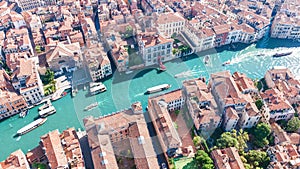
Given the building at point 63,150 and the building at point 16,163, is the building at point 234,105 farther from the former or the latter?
the building at point 16,163

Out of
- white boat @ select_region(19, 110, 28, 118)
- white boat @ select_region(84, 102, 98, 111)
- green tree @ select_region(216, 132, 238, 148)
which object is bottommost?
green tree @ select_region(216, 132, 238, 148)

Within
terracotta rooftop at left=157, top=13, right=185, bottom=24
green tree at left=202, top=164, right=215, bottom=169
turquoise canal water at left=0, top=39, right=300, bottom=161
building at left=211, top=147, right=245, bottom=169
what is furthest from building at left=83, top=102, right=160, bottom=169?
terracotta rooftop at left=157, top=13, right=185, bottom=24

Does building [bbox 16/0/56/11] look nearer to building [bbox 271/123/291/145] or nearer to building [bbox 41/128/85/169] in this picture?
building [bbox 41/128/85/169]

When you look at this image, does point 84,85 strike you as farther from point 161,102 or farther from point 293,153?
point 293,153

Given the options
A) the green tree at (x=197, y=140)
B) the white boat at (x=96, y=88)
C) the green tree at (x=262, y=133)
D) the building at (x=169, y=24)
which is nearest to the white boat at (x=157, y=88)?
the white boat at (x=96, y=88)

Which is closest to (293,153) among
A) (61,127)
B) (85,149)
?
(85,149)

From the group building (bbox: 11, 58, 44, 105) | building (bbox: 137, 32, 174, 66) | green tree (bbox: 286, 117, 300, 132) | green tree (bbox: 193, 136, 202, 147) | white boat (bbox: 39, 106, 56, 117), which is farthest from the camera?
building (bbox: 137, 32, 174, 66)
